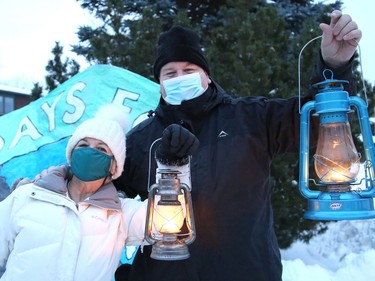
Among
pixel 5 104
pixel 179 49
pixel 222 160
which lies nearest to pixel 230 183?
pixel 222 160

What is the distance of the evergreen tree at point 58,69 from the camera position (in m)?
6.31

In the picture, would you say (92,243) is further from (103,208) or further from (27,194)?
(27,194)

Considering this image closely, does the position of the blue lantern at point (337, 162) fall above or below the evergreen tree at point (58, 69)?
below

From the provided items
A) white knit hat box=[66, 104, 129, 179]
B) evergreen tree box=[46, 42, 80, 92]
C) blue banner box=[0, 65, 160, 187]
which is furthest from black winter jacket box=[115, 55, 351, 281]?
evergreen tree box=[46, 42, 80, 92]

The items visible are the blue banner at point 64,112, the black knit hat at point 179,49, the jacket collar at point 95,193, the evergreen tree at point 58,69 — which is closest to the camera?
the jacket collar at point 95,193

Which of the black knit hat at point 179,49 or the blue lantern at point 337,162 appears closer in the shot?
the blue lantern at point 337,162

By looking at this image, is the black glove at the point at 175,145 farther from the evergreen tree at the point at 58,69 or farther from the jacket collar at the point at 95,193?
the evergreen tree at the point at 58,69

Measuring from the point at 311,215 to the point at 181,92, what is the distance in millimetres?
977

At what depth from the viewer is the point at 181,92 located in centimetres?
243

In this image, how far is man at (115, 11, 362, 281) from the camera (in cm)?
221

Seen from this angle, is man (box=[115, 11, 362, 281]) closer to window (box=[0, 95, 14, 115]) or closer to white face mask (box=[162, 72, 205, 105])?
white face mask (box=[162, 72, 205, 105])

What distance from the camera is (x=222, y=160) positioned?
7.59ft

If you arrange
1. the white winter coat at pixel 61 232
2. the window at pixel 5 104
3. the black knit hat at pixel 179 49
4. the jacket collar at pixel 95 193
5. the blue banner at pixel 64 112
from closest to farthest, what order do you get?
the white winter coat at pixel 61 232
the jacket collar at pixel 95 193
the black knit hat at pixel 179 49
the blue banner at pixel 64 112
the window at pixel 5 104

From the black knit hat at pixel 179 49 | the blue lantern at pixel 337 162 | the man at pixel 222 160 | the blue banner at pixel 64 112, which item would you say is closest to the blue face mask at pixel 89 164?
the man at pixel 222 160
